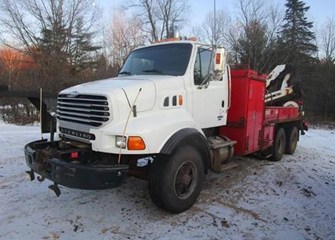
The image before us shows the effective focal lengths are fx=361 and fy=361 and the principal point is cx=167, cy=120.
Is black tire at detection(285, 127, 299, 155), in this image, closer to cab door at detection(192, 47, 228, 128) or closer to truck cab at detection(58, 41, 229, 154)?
truck cab at detection(58, 41, 229, 154)

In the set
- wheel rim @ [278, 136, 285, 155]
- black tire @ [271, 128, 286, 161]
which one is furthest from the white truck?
wheel rim @ [278, 136, 285, 155]

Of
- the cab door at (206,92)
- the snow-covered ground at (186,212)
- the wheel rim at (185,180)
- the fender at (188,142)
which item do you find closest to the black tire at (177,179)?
the wheel rim at (185,180)

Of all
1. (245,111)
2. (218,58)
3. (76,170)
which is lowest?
(76,170)

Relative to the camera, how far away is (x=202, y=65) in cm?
616

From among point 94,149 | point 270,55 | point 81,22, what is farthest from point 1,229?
point 270,55

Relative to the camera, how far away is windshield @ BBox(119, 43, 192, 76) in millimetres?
5965

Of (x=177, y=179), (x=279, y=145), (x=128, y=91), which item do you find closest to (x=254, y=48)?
(x=279, y=145)

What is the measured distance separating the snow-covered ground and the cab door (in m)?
1.33

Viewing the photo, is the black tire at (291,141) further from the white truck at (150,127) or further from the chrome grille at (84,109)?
the chrome grille at (84,109)

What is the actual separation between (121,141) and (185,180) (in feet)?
4.43

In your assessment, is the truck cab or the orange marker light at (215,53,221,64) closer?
the truck cab

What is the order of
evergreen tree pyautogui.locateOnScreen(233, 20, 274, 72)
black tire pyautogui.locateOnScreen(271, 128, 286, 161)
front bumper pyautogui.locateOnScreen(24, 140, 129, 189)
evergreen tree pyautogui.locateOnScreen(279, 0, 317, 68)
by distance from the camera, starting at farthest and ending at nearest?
1. evergreen tree pyautogui.locateOnScreen(279, 0, 317, 68)
2. evergreen tree pyautogui.locateOnScreen(233, 20, 274, 72)
3. black tire pyautogui.locateOnScreen(271, 128, 286, 161)
4. front bumper pyautogui.locateOnScreen(24, 140, 129, 189)

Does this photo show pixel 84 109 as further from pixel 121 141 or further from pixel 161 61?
pixel 161 61

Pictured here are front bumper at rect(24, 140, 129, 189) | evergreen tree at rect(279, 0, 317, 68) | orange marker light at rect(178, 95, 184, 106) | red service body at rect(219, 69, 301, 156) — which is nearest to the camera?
front bumper at rect(24, 140, 129, 189)
